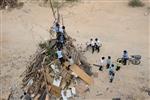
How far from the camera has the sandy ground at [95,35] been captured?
1675cm

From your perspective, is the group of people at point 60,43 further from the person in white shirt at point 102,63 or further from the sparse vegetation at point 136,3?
the sparse vegetation at point 136,3

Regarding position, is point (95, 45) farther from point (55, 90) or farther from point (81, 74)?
point (55, 90)

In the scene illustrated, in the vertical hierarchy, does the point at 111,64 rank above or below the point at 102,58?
below

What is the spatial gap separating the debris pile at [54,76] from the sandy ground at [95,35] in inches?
20.5

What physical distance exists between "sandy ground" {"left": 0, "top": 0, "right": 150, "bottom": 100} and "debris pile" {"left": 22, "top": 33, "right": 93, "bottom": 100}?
521 millimetres

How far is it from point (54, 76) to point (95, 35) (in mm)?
4222

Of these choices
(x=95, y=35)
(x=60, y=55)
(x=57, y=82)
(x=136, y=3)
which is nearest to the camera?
(x=57, y=82)

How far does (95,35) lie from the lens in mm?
19828

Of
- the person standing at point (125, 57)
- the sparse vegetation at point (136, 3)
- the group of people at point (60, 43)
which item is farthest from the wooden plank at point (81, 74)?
the sparse vegetation at point (136, 3)

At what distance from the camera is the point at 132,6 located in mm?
21797

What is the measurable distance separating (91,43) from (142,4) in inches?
177

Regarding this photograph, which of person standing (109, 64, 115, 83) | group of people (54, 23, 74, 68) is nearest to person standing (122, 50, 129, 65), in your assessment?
person standing (109, 64, 115, 83)

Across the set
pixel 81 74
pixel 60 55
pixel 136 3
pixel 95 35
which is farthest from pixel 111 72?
pixel 136 3

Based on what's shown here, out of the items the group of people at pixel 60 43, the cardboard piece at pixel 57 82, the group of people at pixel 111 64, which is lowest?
the cardboard piece at pixel 57 82
